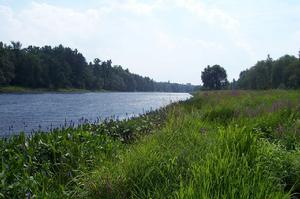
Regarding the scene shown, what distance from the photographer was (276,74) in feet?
308

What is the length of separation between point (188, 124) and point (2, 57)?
9914 centimetres

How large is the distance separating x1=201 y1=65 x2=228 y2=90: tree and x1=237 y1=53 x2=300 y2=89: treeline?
1729cm

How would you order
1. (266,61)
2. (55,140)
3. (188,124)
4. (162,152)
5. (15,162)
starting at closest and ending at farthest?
1. (162,152)
2. (15,162)
3. (188,124)
4. (55,140)
5. (266,61)

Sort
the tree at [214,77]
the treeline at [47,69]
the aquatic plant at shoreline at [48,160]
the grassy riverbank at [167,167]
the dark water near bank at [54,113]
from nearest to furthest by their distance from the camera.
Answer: the grassy riverbank at [167,167]
the aquatic plant at shoreline at [48,160]
the dark water near bank at [54,113]
the treeline at [47,69]
the tree at [214,77]

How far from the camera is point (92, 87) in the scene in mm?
145125

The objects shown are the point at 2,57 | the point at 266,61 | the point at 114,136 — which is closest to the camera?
the point at 114,136

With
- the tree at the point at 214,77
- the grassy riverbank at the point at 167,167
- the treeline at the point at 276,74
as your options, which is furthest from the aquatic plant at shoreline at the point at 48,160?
the tree at the point at 214,77

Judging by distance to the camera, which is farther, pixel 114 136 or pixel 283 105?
pixel 283 105

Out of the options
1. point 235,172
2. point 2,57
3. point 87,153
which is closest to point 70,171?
point 87,153

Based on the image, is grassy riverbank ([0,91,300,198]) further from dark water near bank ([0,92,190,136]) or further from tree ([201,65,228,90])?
tree ([201,65,228,90])

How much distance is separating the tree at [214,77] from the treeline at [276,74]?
17.3 metres

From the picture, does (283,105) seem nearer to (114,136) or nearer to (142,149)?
(114,136)

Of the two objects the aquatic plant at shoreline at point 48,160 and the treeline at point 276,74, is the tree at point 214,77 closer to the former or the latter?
the treeline at point 276,74

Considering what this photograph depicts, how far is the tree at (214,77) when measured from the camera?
134 metres
